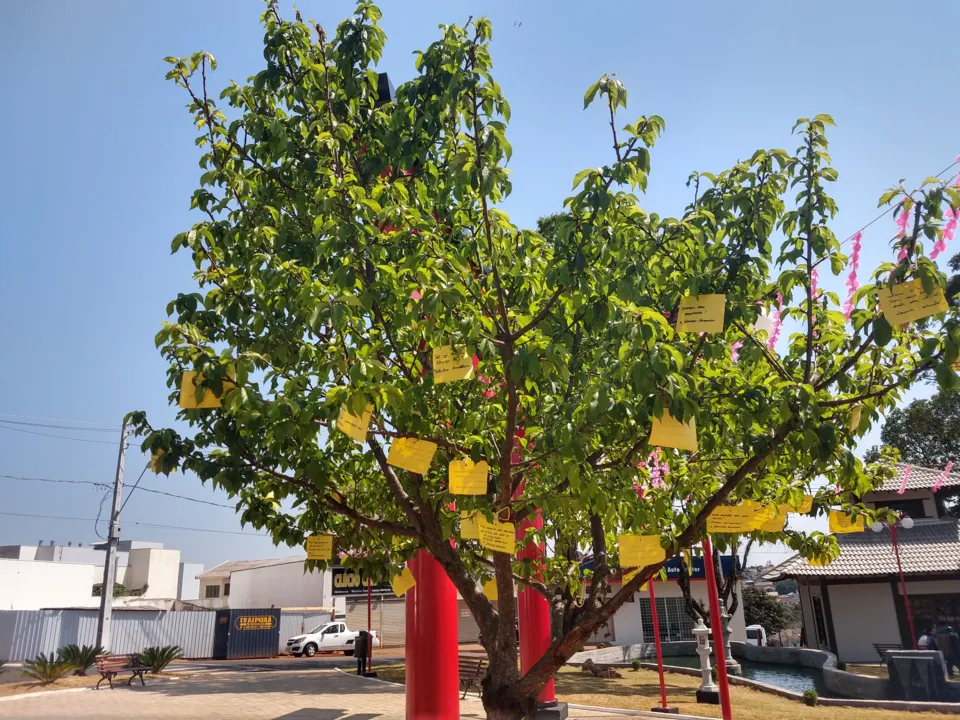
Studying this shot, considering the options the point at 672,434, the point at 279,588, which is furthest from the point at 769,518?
the point at 279,588

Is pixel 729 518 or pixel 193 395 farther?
→ pixel 729 518

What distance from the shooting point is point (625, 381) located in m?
4.24

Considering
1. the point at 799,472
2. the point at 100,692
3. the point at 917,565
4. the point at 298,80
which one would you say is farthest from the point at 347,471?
the point at 917,565

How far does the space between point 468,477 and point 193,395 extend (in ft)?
5.96

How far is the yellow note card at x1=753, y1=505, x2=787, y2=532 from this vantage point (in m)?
5.48

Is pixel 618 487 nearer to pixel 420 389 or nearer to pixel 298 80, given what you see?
pixel 420 389

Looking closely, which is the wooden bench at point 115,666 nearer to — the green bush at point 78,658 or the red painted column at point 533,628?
the green bush at point 78,658

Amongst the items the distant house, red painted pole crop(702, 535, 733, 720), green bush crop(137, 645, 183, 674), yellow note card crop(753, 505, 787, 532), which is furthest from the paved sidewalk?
the distant house

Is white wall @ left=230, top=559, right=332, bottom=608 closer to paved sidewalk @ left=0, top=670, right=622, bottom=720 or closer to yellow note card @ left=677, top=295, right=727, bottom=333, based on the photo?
paved sidewalk @ left=0, top=670, right=622, bottom=720

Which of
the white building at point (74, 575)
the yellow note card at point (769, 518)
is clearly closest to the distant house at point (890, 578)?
the yellow note card at point (769, 518)

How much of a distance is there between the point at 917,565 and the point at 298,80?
22.1m

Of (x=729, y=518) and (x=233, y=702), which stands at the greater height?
(x=729, y=518)

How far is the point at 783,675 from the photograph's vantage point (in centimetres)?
1995

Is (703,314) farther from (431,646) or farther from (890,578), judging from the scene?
(890,578)
